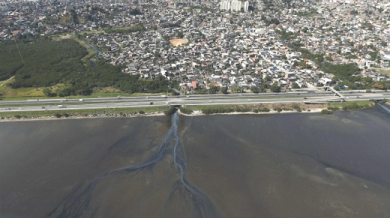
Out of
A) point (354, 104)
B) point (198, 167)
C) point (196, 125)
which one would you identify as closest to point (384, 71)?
point (354, 104)

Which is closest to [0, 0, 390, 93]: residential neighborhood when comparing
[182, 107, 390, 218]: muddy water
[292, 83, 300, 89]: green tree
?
[292, 83, 300, 89]: green tree

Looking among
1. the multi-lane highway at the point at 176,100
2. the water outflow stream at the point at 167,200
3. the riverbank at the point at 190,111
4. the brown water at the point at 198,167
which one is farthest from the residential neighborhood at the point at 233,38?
the water outflow stream at the point at 167,200

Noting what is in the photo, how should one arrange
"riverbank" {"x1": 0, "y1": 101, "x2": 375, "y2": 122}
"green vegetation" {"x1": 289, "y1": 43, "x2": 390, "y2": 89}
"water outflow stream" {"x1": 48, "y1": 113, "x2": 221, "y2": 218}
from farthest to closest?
"green vegetation" {"x1": 289, "y1": 43, "x2": 390, "y2": 89} < "riverbank" {"x1": 0, "y1": 101, "x2": 375, "y2": 122} < "water outflow stream" {"x1": 48, "y1": 113, "x2": 221, "y2": 218}

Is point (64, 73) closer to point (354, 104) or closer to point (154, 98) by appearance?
point (154, 98)

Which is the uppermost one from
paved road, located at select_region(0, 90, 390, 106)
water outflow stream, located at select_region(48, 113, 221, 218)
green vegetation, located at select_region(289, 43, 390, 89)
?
green vegetation, located at select_region(289, 43, 390, 89)

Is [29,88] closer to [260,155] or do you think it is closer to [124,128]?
[124,128]

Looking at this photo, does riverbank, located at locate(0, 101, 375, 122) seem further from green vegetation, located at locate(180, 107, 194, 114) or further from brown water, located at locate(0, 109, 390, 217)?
brown water, located at locate(0, 109, 390, 217)

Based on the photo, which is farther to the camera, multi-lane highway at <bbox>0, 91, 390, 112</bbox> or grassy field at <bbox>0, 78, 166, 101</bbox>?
grassy field at <bbox>0, 78, 166, 101</bbox>
